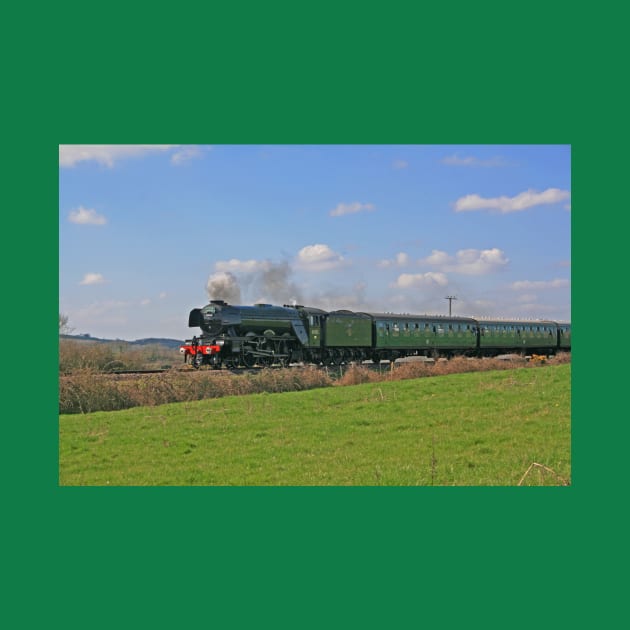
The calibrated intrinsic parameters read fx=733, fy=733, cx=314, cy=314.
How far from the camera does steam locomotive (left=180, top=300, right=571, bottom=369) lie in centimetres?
2678

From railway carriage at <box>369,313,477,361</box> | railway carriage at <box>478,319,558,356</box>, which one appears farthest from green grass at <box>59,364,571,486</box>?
railway carriage at <box>478,319,558,356</box>

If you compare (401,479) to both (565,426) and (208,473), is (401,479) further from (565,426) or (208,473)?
(565,426)

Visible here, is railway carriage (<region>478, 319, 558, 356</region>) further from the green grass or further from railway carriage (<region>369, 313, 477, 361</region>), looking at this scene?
the green grass

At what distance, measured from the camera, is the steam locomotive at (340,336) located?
2678 centimetres

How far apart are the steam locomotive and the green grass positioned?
1048 centimetres

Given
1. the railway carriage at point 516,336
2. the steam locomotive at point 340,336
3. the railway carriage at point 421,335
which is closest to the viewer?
the steam locomotive at point 340,336

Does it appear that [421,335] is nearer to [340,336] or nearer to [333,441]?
[340,336]

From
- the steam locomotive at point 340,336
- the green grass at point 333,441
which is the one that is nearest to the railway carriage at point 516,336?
the steam locomotive at point 340,336

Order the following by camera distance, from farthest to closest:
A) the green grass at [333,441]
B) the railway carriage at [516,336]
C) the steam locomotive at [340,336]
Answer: the railway carriage at [516,336] < the steam locomotive at [340,336] < the green grass at [333,441]

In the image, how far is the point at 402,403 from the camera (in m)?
15.3

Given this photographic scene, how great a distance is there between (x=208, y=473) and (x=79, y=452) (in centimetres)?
235

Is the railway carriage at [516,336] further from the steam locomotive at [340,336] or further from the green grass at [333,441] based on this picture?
the green grass at [333,441]

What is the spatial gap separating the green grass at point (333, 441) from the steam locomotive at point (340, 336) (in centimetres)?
1048

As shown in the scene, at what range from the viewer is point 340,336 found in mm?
31234
